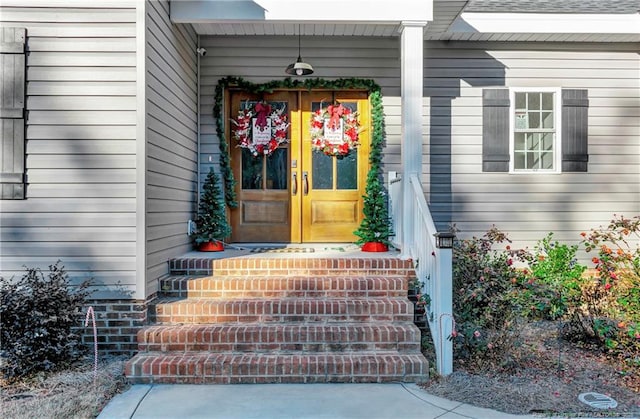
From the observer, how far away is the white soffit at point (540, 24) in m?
5.38

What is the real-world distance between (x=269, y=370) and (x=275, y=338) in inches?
11.2

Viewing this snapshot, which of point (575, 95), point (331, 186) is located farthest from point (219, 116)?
point (575, 95)

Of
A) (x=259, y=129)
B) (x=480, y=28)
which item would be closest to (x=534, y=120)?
(x=480, y=28)

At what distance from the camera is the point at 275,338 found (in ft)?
12.1

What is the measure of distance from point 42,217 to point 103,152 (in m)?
0.72

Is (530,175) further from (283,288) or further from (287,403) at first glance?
(287,403)

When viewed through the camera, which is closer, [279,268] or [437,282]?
[437,282]

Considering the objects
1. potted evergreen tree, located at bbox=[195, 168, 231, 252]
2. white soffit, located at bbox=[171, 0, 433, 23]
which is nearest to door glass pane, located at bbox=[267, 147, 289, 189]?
potted evergreen tree, located at bbox=[195, 168, 231, 252]

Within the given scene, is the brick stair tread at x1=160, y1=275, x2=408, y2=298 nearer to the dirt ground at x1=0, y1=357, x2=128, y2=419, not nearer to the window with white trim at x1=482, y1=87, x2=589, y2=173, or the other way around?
the dirt ground at x1=0, y1=357, x2=128, y2=419

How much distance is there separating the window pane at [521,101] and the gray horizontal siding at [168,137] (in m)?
3.87

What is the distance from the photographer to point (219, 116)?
553 cm

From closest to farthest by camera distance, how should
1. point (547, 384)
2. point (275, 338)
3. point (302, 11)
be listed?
point (547, 384), point (275, 338), point (302, 11)

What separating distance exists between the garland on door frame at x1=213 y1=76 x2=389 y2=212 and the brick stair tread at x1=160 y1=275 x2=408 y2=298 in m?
1.59

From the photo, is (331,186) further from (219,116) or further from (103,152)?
(103,152)
